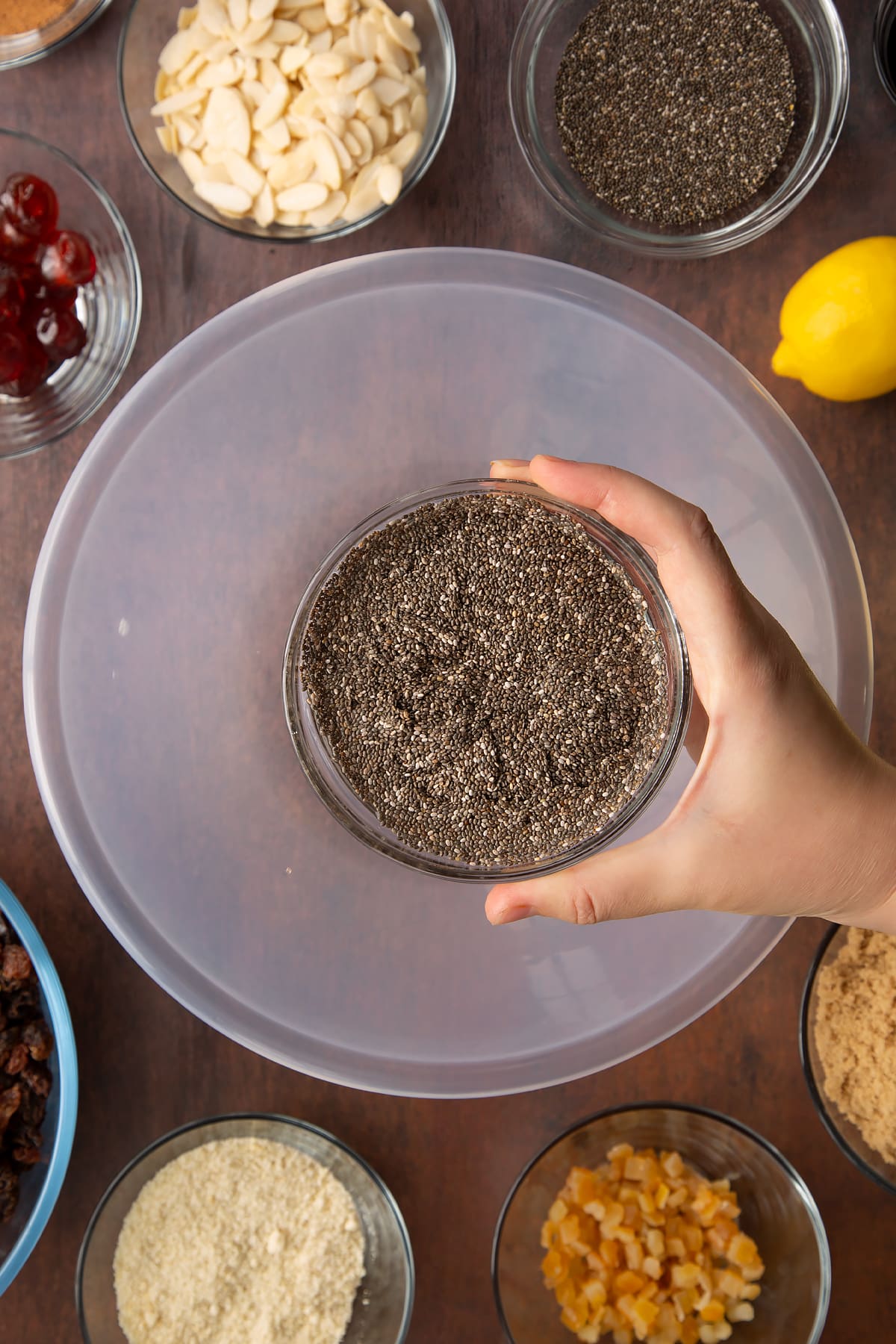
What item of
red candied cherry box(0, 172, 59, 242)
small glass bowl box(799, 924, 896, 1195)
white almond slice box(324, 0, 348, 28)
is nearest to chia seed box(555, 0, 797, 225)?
white almond slice box(324, 0, 348, 28)

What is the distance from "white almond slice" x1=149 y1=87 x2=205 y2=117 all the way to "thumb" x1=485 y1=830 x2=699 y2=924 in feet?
2.90

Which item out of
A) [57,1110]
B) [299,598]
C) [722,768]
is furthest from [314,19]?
[57,1110]

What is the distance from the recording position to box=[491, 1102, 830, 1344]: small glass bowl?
44.8 inches

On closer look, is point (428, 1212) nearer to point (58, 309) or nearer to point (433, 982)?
point (433, 982)

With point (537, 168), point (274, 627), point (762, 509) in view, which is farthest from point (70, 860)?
point (537, 168)

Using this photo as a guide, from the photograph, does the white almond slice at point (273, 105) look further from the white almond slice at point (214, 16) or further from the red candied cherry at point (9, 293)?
the red candied cherry at point (9, 293)

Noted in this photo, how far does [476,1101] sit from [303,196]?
103 centimetres

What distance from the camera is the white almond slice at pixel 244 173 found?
1066 mm

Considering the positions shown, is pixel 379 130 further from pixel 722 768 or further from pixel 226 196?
pixel 722 768

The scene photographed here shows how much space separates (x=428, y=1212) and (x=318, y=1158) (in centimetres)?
15

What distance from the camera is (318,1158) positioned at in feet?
3.81

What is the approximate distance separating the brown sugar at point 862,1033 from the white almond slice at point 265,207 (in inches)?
39.2

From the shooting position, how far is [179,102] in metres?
1.07

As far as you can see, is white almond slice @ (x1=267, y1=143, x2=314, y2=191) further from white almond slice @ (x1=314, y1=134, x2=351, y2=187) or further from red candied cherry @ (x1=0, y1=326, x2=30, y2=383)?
red candied cherry @ (x1=0, y1=326, x2=30, y2=383)
